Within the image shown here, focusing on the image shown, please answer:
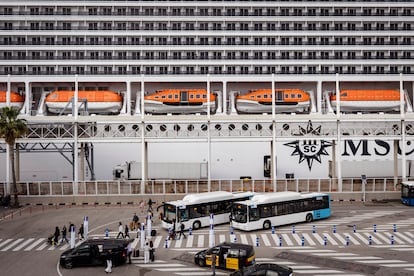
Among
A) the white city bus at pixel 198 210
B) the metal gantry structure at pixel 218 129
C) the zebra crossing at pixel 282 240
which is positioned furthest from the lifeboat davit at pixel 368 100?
the zebra crossing at pixel 282 240

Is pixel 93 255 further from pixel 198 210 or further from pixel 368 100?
pixel 368 100

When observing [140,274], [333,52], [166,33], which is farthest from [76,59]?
[140,274]

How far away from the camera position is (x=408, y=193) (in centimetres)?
3816

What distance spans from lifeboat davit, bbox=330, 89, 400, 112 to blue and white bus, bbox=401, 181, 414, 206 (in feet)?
33.0

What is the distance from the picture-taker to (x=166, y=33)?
47.2m

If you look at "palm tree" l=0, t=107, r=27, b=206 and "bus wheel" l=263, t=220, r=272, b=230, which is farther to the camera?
"palm tree" l=0, t=107, r=27, b=206

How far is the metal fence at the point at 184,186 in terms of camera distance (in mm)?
39844

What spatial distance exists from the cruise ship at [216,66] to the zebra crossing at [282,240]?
16.7 metres

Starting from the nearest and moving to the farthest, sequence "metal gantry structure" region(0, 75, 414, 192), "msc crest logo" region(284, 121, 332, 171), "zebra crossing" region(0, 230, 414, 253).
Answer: "zebra crossing" region(0, 230, 414, 253)
"metal gantry structure" region(0, 75, 414, 192)
"msc crest logo" region(284, 121, 332, 171)

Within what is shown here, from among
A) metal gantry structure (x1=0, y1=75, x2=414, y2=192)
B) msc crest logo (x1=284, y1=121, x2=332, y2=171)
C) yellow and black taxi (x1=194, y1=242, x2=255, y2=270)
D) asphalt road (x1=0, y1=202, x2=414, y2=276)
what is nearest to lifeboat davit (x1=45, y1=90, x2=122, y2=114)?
metal gantry structure (x1=0, y1=75, x2=414, y2=192)

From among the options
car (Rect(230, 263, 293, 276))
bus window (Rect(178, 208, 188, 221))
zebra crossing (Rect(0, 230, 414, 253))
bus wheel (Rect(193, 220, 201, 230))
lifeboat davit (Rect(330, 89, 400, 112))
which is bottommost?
zebra crossing (Rect(0, 230, 414, 253))

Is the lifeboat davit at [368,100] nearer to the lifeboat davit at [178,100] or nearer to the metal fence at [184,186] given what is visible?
the metal fence at [184,186]

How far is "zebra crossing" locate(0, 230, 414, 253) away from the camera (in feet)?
85.8

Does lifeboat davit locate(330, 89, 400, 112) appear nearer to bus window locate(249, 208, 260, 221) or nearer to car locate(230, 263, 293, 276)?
bus window locate(249, 208, 260, 221)
